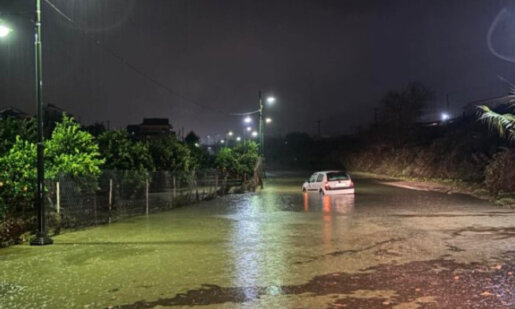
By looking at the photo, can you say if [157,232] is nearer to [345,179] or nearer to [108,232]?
[108,232]

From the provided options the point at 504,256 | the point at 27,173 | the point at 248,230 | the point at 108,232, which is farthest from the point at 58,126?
the point at 504,256

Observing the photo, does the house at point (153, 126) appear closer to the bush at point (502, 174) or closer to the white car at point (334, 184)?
the white car at point (334, 184)

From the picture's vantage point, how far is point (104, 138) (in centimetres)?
2375

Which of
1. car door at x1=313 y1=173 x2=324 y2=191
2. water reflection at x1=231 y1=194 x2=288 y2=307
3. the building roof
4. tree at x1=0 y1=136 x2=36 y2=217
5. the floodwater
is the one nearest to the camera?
the floodwater

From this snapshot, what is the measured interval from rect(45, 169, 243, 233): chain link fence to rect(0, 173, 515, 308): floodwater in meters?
0.70

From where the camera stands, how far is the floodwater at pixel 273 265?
6.93 m

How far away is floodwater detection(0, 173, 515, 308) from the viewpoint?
6934 millimetres

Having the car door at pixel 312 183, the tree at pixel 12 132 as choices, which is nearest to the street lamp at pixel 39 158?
the tree at pixel 12 132

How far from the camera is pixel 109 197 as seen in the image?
53.4ft

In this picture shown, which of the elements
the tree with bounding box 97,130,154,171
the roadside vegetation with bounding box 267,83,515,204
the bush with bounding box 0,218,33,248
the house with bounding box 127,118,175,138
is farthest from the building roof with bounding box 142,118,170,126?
the bush with bounding box 0,218,33,248

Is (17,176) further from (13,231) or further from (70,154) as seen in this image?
(70,154)

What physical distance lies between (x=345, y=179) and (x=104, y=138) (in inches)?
501

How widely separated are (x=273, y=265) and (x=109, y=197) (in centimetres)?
877

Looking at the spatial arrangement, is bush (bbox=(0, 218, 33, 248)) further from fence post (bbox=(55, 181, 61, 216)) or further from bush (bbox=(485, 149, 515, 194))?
bush (bbox=(485, 149, 515, 194))
